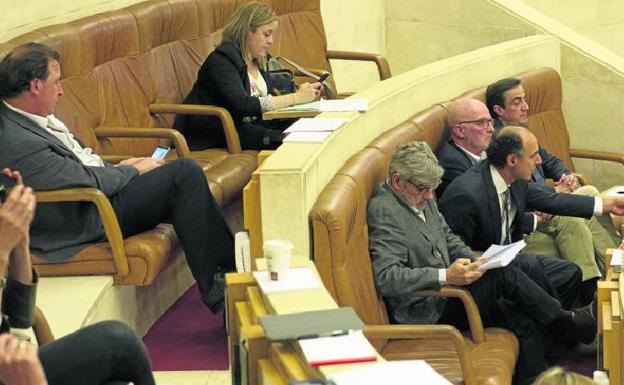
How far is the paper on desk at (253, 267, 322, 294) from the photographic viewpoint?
352 cm

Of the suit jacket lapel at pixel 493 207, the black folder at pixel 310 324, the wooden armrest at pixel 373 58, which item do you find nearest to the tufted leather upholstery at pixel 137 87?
the wooden armrest at pixel 373 58

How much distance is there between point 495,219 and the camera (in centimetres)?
548

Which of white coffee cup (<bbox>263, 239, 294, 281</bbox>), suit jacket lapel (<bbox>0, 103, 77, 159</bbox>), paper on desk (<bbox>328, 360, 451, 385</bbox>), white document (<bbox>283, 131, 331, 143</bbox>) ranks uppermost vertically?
paper on desk (<bbox>328, 360, 451, 385</bbox>)

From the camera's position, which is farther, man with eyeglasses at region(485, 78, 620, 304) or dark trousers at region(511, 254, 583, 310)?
man with eyeglasses at region(485, 78, 620, 304)

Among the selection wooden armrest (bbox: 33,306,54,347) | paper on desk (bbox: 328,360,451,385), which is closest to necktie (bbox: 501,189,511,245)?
wooden armrest (bbox: 33,306,54,347)

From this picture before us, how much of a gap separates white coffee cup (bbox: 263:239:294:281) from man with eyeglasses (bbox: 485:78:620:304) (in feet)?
8.41

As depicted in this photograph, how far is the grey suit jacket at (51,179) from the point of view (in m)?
4.93

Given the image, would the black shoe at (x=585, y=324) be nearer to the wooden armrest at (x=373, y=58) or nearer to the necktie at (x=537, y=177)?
the necktie at (x=537, y=177)

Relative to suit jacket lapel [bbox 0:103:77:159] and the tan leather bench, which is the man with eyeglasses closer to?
the tan leather bench

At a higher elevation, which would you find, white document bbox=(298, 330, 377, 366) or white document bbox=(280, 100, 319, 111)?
white document bbox=(298, 330, 377, 366)

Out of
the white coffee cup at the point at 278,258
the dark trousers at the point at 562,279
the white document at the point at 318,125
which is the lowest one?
the dark trousers at the point at 562,279

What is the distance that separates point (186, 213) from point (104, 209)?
0.37 metres

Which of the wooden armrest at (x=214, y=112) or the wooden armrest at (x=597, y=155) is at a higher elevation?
the wooden armrest at (x=214, y=112)

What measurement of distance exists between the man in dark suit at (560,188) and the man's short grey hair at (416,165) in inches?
49.5
